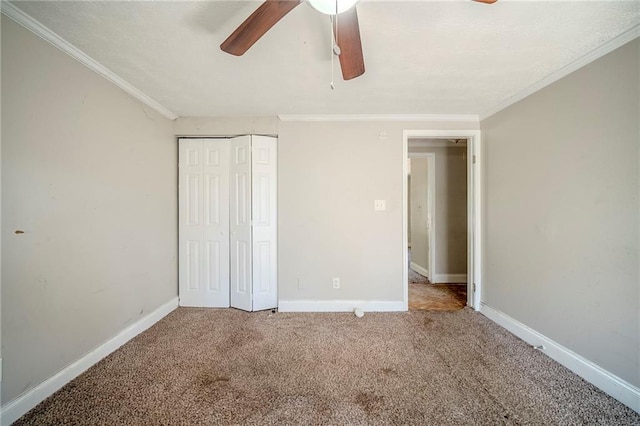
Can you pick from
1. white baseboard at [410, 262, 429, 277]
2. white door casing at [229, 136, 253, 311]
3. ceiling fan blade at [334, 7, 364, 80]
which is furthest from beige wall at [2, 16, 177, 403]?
white baseboard at [410, 262, 429, 277]

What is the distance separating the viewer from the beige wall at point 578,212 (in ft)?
4.66

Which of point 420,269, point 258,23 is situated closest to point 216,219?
point 258,23

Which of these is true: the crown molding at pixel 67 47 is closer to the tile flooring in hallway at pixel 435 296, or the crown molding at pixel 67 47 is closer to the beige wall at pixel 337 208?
the beige wall at pixel 337 208

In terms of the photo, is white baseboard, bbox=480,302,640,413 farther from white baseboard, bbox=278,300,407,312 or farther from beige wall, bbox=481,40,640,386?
white baseboard, bbox=278,300,407,312

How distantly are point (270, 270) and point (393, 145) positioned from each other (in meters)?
2.03

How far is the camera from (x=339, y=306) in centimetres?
269

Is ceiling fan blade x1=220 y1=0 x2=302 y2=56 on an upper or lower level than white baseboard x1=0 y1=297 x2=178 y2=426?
upper

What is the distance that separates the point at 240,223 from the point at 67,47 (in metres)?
1.85

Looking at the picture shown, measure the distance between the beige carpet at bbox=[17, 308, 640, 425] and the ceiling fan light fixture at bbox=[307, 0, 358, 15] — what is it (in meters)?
2.05

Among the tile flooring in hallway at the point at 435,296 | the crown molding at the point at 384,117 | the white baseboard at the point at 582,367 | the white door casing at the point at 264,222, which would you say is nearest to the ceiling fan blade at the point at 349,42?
the crown molding at the point at 384,117

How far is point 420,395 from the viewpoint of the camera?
1465 mm

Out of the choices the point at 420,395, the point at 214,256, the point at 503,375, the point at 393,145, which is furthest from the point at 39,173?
the point at 503,375

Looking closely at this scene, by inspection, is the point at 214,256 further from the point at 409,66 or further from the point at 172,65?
the point at 409,66

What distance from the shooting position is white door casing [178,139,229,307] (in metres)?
2.80
